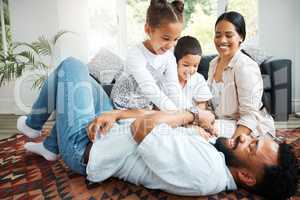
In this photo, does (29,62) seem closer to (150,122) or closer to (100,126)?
(100,126)

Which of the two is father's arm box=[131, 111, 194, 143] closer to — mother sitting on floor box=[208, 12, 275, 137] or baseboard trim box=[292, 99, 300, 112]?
mother sitting on floor box=[208, 12, 275, 137]

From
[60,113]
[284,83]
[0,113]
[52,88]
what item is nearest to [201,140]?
[60,113]

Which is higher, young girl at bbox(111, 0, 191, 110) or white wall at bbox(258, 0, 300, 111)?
white wall at bbox(258, 0, 300, 111)

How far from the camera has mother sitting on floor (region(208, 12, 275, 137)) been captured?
140 cm

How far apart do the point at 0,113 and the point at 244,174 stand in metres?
4.27

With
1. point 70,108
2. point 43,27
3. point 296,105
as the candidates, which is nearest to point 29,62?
point 43,27

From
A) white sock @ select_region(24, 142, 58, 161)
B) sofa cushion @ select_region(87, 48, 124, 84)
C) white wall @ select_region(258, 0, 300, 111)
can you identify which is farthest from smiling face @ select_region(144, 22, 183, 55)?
white wall @ select_region(258, 0, 300, 111)

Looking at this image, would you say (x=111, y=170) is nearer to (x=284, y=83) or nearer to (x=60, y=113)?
(x=60, y=113)

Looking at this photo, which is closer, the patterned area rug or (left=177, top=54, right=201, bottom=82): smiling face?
the patterned area rug

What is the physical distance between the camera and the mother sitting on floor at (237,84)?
140cm

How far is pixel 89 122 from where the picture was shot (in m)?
1.32

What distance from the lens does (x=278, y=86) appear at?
3236 mm

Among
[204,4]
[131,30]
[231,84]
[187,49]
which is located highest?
[204,4]

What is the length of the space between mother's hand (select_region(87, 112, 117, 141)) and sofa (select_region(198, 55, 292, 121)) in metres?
2.53
